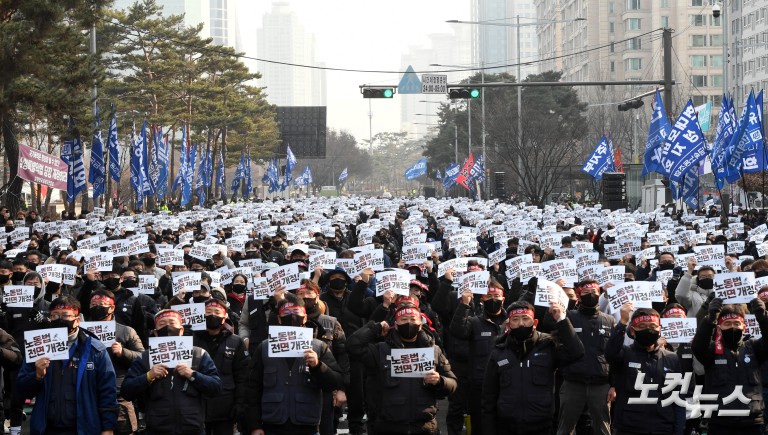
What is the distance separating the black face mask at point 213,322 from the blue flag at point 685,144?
20.6 meters

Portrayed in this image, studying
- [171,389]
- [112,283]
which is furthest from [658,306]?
[112,283]

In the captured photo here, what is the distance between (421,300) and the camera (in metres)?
11.9

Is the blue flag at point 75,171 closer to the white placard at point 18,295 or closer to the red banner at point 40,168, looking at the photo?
the red banner at point 40,168

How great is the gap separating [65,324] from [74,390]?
1.61ft

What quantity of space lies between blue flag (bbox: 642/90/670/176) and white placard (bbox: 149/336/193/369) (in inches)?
925

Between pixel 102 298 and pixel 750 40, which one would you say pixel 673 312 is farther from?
pixel 750 40

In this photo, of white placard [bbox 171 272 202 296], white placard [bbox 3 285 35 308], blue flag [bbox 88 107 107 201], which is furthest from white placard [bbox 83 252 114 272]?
blue flag [bbox 88 107 107 201]

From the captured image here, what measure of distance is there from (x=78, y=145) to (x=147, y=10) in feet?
90.0

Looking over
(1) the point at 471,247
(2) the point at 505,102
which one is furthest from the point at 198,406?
(2) the point at 505,102

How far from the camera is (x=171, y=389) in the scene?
806 cm

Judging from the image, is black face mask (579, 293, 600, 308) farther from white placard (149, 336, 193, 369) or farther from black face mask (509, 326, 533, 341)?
white placard (149, 336, 193, 369)

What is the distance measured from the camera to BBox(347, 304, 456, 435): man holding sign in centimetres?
811

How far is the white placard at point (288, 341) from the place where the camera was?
8055mm

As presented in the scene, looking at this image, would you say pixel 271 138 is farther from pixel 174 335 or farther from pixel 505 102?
pixel 174 335
